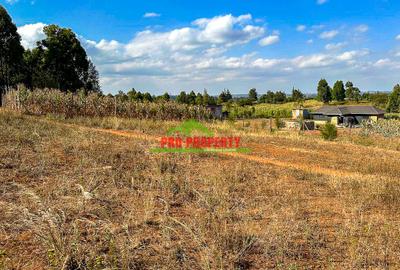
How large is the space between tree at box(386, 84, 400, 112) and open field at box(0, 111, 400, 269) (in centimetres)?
6682

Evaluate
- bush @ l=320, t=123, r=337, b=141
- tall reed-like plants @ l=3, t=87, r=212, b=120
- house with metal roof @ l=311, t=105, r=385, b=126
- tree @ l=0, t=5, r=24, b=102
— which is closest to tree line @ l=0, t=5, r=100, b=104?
tree @ l=0, t=5, r=24, b=102

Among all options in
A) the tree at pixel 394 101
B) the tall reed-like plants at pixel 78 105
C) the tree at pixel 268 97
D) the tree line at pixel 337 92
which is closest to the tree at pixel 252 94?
the tree at pixel 268 97

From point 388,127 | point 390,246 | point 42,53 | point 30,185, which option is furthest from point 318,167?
point 42,53

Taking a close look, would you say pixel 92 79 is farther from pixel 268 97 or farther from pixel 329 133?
pixel 268 97

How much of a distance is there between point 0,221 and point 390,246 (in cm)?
444

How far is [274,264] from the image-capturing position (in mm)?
3336

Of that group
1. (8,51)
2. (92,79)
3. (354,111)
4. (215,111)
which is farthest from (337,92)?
(8,51)

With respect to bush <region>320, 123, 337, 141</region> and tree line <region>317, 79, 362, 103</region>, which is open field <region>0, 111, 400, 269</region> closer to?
bush <region>320, 123, 337, 141</region>

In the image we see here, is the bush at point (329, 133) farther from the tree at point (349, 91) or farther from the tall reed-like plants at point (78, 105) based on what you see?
the tree at point (349, 91)

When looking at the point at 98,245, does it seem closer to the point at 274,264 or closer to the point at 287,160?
the point at 274,264

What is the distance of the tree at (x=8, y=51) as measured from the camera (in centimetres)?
2779

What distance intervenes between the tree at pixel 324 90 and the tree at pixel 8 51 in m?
70.7

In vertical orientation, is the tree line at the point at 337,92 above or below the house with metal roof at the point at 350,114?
above

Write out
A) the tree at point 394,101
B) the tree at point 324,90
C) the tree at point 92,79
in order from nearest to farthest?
the tree at point 92,79 < the tree at point 394,101 < the tree at point 324,90
